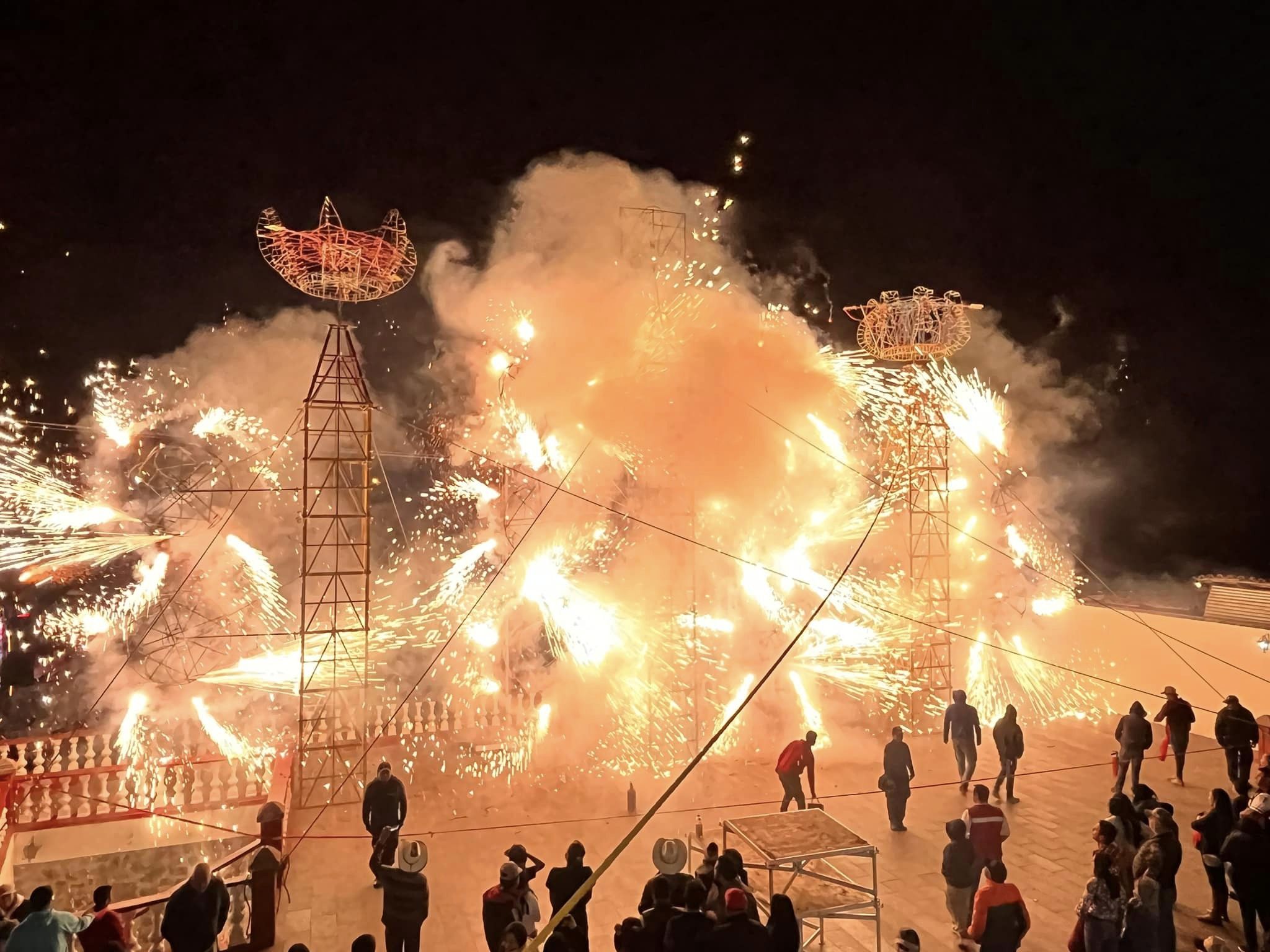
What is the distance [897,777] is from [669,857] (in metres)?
3.88

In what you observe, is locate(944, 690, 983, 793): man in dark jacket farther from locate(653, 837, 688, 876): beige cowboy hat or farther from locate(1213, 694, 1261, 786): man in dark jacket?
locate(653, 837, 688, 876): beige cowboy hat

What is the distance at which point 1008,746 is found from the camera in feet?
29.8

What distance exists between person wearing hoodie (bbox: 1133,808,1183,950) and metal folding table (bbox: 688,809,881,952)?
1772 millimetres

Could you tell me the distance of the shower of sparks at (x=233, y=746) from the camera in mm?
9789

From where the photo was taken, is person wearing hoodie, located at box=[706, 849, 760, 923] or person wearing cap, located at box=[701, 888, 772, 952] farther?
person wearing hoodie, located at box=[706, 849, 760, 923]

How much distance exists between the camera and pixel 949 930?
6.50 meters

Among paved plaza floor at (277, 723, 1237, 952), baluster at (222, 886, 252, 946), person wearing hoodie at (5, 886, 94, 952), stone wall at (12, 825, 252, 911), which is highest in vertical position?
person wearing hoodie at (5, 886, 94, 952)

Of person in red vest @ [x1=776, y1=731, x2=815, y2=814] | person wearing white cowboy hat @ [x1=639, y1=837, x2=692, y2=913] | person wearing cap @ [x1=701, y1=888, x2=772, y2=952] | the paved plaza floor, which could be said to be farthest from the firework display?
person wearing cap @ [x1=701, y1=888, x2=772, y2=952]

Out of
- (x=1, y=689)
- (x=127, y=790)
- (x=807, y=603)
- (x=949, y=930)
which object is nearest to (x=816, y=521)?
(x=807, y=603)

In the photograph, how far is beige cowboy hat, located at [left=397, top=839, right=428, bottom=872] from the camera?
210 inches

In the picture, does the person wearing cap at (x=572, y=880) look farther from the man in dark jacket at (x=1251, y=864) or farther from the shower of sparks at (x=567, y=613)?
the shower of sparks at (x=567, y=613)

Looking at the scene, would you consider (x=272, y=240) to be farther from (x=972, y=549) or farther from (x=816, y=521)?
(x=972, y=549)

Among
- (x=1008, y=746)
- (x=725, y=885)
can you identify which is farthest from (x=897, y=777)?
(x=725, y=885)

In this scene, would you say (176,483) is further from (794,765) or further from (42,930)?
(794,765)
